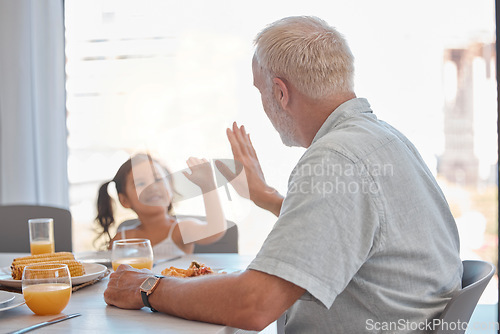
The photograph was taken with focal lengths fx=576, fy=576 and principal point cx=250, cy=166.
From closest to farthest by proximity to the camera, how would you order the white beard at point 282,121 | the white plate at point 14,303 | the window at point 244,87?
the white plate at point 14,303, the white beard at point 282,121, the window at point 244,87

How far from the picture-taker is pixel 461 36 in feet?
10.2

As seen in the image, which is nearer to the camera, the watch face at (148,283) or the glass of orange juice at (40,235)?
the watch face at (148,283)

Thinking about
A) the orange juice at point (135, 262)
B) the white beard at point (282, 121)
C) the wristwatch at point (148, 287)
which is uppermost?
the white beard at point (282, 121)

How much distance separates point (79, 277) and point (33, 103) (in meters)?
2.27

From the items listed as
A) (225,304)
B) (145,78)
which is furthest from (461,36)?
(225,304)

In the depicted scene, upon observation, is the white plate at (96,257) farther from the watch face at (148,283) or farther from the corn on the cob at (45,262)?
the watch face at (148,283)

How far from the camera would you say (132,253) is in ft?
4.86

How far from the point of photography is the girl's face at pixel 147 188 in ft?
8.08

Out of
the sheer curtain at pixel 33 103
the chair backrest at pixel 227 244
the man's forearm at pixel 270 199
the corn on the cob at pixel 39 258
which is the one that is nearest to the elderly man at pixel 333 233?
the corn on the cob at pixel 39 258

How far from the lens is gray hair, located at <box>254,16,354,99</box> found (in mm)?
1307


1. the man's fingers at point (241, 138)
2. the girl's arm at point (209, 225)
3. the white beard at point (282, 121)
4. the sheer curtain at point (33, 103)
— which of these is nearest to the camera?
the white beard at point (282, 121)

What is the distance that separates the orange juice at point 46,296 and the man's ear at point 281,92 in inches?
25.2

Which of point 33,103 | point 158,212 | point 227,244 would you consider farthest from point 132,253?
point 33,103

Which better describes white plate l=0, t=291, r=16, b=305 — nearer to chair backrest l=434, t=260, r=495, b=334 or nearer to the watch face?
the watch face
